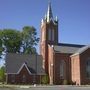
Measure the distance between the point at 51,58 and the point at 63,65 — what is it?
3.63 meters

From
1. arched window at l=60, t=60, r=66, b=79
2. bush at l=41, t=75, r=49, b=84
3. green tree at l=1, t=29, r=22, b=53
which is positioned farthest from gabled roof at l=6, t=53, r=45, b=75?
green tree at l=1, t=29, r=22, b=53

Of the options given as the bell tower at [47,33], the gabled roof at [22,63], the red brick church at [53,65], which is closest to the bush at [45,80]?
the red brick church at [53,65]

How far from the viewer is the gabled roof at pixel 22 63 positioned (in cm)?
7144

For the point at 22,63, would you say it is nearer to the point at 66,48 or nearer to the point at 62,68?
the point at 62,68

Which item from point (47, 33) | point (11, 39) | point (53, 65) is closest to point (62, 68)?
point (53, 65)

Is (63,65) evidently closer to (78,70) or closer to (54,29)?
(78,70)

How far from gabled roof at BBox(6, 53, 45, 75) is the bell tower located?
284 cm

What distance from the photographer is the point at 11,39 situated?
84.4 meters

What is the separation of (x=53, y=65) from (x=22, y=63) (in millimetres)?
8116

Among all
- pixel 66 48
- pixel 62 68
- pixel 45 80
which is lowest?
pixel 45 80

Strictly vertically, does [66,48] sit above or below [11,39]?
below

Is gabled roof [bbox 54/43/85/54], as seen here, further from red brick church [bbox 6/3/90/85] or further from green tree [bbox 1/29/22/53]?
green tree [bbox 1/29/22/53]

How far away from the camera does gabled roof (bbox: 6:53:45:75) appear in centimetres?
7144

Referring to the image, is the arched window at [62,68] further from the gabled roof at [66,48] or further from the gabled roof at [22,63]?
the gabled roof at [22,63]
